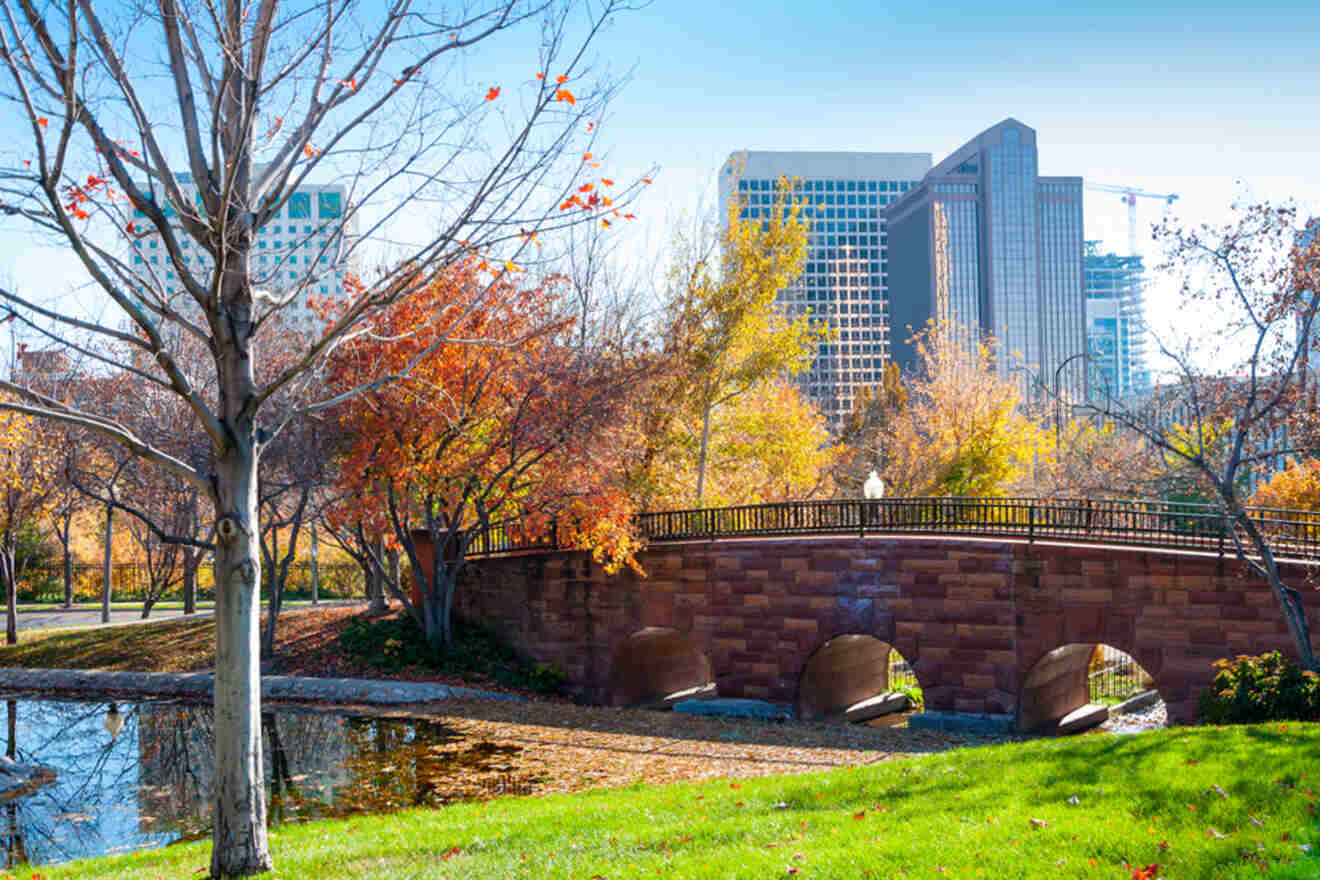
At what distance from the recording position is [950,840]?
646 centimetres

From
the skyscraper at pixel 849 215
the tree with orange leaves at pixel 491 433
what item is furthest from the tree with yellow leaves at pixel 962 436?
the skyscraper at pixel 849 215

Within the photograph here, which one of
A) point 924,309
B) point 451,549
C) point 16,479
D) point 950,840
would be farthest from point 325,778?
point 924,309

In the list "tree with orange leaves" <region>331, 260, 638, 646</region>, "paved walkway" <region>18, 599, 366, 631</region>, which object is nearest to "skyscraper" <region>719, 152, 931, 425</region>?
"paved walkway" <region>18, 599, 366, 631</region>

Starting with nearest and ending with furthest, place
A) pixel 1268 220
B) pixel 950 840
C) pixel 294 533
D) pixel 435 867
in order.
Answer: pixel 950 840, pixel 435 867, pixel 1268 220, pixel 294 533

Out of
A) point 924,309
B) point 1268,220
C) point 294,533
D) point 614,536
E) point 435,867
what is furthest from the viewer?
point 924,309

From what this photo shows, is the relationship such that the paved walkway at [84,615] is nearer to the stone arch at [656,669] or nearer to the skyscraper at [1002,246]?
the stone arch at [656,669]

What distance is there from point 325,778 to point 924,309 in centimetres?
13554

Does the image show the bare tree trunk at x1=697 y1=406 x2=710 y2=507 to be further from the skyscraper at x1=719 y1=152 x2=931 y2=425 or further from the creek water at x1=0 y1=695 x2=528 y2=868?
the skyscraper at x1=719 y1=152 x2=931 y2=425

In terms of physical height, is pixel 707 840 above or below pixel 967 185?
below

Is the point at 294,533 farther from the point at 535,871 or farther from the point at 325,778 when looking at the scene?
the point at 535,871

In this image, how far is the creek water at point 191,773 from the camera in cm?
1075

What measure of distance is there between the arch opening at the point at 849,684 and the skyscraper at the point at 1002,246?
123501 mm

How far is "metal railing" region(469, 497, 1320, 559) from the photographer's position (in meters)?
15.7

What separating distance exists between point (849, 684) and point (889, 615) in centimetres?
416
